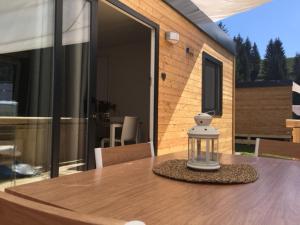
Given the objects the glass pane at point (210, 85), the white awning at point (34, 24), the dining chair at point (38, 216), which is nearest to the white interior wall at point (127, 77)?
the glass pane at point (210, 85)

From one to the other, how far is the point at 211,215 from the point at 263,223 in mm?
123

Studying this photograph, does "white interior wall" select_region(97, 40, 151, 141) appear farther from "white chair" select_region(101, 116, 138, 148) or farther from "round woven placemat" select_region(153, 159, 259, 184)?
"round woven placemat" select_region(153, 159, 259, 184)

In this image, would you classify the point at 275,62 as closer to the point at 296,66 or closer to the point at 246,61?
the point at 296,66

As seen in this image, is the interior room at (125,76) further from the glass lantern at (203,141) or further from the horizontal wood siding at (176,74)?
the glass lantern at (203,141)

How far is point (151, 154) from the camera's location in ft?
6.31

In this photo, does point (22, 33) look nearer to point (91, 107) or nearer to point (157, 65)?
point (91, 107)

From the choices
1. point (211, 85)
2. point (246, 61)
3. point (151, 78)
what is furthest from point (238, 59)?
point (151, 78)

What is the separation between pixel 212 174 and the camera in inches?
49.9

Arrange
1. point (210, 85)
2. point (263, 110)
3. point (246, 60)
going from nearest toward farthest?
point (210, 85)
point (263, 110)
point (246, 60)

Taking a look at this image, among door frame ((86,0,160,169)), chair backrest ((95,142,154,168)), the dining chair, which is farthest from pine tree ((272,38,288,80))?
the dining chair

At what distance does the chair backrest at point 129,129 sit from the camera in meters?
5.23

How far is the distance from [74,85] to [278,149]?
202 centimetres

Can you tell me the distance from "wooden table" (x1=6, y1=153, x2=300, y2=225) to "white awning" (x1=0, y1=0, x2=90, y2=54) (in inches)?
70.6

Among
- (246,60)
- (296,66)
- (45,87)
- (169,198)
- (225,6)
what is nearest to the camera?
(169,198)
